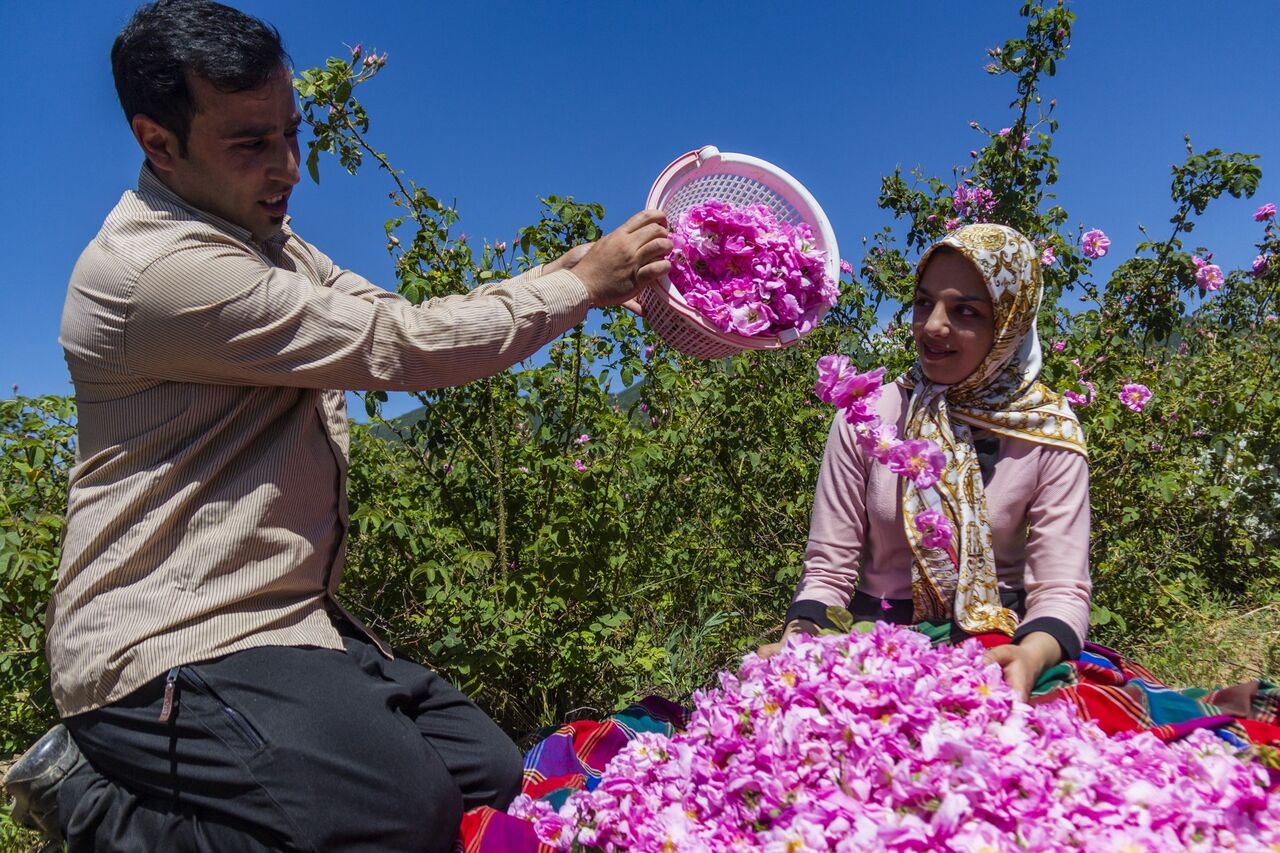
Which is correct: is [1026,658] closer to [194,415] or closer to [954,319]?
[954,319]

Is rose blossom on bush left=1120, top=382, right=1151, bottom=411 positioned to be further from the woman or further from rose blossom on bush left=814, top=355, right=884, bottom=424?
rose blossom on bush left=814, top=355, right=884, bottom=424

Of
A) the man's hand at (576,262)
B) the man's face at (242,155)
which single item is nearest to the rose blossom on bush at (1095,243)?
the man's hand at (576,262)

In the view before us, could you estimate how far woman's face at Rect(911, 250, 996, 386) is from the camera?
223 centimetres

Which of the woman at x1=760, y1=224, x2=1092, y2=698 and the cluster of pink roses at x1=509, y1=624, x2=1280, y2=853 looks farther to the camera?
the woman at x1=760, y1=224, x2=1092, y2=698

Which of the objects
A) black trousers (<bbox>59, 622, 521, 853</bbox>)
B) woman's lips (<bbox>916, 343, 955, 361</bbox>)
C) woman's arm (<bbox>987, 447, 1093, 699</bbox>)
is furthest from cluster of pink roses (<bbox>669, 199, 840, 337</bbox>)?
black trousers (<bbox>59, 622, 521, 853</bbox>)

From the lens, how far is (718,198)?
242 cm

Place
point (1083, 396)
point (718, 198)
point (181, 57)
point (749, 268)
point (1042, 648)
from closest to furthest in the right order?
point (181, 57)
point (1042, 648)
point (749, 268)
point (718, 198)
point (1083, 396)

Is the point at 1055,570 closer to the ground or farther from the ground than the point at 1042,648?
farther from the ground

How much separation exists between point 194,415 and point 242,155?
21.2 inches

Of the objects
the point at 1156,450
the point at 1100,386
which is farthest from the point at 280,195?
the point at 1156,450

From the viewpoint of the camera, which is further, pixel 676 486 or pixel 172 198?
pixel 676 486

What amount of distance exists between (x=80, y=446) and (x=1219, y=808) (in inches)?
85.0

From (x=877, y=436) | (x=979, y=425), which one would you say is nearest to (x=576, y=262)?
(x=877, y=436)

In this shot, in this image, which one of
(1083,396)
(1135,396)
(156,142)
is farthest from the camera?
(1135,396)
